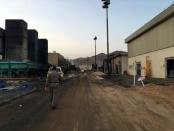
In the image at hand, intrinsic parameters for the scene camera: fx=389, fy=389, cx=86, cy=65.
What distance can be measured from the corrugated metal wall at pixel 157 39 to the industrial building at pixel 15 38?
24.2 meters

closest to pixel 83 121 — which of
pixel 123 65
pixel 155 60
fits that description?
pixel 155 60

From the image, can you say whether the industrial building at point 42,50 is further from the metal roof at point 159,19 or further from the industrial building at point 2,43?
the metal roof at point 159,19

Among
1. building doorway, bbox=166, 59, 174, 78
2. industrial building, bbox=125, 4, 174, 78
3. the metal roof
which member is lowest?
building doorway, bbox=166, 59, 174, 78

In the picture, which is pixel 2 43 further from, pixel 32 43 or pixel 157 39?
pixel 157 39

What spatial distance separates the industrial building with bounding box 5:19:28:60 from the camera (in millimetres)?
81938

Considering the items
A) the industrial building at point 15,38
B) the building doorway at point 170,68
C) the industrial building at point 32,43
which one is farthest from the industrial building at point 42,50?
the building doorway at point 170,68

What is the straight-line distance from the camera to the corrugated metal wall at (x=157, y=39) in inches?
1952

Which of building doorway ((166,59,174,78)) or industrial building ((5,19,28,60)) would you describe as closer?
building doorway ((166,59,174,78))

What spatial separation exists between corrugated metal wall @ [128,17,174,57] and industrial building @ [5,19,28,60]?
24161mm

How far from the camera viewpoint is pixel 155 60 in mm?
58875

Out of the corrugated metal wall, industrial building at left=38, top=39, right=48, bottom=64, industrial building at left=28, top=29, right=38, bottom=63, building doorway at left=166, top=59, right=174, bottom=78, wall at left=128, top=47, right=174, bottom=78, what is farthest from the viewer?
industrial building at left=38, top=39, right=48, bottom=64

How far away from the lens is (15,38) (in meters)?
82.9

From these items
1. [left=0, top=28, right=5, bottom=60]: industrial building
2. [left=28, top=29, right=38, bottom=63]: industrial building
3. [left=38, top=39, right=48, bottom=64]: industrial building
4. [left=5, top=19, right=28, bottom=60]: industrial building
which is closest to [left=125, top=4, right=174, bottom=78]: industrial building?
[left=5, top=19, right=28, bottom=60]: industrial building

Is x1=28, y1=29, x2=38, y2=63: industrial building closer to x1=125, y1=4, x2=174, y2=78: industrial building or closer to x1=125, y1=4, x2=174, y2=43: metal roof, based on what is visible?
x1=125, y1=4, x2=174, y2=78: industrial building
